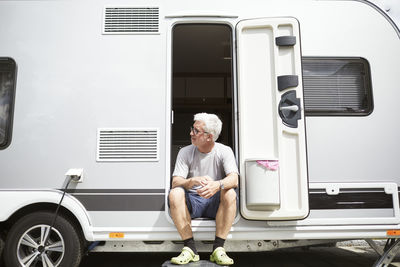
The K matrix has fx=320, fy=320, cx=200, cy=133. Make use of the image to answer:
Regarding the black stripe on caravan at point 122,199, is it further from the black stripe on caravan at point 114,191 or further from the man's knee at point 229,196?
the man's knee at point 229,196

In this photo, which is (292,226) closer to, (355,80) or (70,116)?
(355,80)

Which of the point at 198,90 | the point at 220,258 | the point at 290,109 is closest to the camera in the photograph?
the point at 220,258

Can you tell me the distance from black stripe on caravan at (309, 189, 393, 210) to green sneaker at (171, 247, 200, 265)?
3.71 feet

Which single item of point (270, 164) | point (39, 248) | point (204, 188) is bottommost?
point (39, 248)

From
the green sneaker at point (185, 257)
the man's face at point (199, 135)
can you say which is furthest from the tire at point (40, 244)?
the man's face at point (199, 135)

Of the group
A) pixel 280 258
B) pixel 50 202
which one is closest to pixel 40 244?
pixel 50 202

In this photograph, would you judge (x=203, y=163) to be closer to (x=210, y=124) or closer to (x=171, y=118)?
(x=210, y=124)

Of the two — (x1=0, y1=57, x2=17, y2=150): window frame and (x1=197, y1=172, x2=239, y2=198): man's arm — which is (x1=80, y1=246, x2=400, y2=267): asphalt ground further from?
(x1=0, y1=57, x2=17, y2=150): window frame

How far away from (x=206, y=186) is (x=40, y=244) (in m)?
1.56

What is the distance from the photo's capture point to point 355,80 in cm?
305

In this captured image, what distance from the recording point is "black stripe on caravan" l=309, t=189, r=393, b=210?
2.84 metres

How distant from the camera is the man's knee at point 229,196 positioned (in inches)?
106

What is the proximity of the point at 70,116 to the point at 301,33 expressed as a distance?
229 centimetres

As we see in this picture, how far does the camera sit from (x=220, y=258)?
8.37 ft
